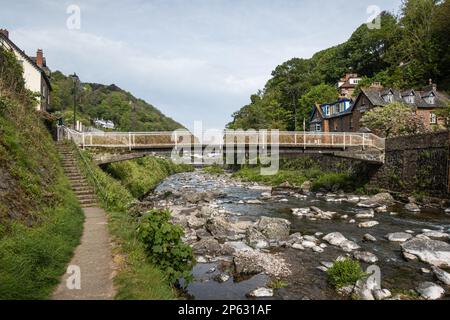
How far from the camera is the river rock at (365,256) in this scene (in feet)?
39.0

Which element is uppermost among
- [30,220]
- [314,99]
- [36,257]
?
[314,99]

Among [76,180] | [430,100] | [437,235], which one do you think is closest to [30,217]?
[76,180]

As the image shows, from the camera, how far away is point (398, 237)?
14797 millimetres

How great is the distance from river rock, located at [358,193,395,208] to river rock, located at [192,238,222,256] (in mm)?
15220

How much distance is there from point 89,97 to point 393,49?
136 metres

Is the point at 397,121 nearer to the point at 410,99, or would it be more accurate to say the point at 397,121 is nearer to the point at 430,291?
the point at 410,99

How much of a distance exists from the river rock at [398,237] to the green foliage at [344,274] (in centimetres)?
613

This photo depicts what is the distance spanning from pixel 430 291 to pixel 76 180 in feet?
54.7

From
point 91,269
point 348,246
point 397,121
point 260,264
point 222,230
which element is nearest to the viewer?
point 91,269

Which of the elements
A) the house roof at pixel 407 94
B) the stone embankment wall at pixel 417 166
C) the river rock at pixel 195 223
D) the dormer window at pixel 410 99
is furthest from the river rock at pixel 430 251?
the dormer window at pixel 410 99

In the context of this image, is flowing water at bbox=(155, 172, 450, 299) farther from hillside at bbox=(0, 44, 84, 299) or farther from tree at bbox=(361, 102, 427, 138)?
tree at bbox=(361, 102, 427, 138)

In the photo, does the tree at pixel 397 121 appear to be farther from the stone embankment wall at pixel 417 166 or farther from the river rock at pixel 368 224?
the river rock at pixel 368 224
